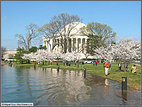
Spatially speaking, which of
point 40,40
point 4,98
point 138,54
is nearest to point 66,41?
point 40,40

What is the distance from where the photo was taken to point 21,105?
1015cm

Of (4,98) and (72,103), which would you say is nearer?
(72,103)

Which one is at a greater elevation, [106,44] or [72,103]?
[106,44]

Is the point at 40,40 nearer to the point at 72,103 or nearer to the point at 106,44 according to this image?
the point at 106,44

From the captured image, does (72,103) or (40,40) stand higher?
(40,40)

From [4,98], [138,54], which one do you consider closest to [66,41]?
[138,54]

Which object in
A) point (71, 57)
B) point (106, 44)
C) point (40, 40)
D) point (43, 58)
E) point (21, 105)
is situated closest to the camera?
point (21, 105)

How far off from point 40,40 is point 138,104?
50563mm

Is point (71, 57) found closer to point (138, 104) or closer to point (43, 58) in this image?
point (43, 58)

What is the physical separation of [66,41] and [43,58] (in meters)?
9.11

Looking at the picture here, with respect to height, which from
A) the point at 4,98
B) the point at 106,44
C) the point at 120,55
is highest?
the point at 106,44

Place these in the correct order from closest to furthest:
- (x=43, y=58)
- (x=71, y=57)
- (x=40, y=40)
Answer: (x=71, y=57)
(x=43, y=58)
(x=40, y=40)

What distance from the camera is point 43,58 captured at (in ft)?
168

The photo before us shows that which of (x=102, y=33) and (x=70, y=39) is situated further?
(x=70, y=39)
